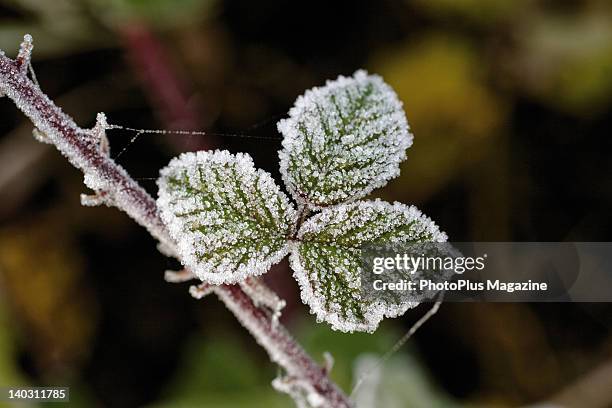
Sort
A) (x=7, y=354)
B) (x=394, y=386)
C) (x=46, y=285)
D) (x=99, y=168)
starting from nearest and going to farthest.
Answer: (x=99, y=168) → (x=394, y=386) → (x=7, y=354) → (x=46, y=285)

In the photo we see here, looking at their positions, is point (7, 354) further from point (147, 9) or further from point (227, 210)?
point (227, 210)

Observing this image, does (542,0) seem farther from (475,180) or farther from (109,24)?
(109,24)

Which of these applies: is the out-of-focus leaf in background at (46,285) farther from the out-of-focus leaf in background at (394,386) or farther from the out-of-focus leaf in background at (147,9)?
the out-of-focus leaf in background at (394,386)

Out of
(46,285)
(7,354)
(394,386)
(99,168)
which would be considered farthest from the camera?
(46,285)

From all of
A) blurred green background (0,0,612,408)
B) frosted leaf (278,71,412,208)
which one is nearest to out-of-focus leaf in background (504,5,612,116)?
blurred green background (0,0,612,408)

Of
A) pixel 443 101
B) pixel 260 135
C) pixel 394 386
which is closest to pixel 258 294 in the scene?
pixel 394 386

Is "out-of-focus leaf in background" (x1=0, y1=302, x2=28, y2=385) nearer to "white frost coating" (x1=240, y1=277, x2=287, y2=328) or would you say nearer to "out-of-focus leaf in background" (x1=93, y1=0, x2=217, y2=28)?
"out-of-focus leaf in background" (x1=93, y1=0, x2=217, y2=28)

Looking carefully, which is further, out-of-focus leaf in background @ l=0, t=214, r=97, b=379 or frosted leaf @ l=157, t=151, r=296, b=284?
out-of-focus leaf in background @ l=0, t=214, r=97, b=379
